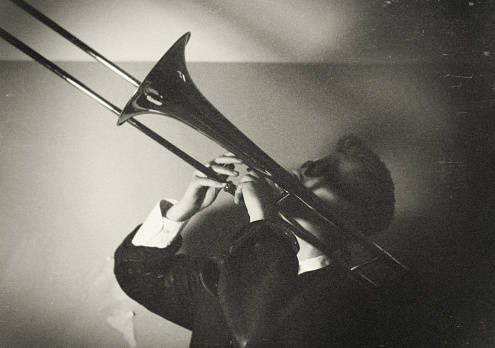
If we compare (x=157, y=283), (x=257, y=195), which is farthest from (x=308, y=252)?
(x=157, y=283)

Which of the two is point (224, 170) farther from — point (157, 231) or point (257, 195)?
point (157, 231)

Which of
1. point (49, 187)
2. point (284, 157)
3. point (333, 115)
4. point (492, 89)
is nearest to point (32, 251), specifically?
point (49, 187)

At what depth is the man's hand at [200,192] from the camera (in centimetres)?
103

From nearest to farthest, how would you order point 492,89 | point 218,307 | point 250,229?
1. point 250,229
2. point 218,307
3. point 492,89

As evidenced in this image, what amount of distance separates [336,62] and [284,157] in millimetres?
326

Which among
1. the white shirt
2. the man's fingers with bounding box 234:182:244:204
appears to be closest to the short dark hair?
the man's fingers with bounding box 234:182:244:204

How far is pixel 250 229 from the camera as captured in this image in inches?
33.2

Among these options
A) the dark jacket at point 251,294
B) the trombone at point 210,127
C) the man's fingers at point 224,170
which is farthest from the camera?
the man's fingers at point 224,170

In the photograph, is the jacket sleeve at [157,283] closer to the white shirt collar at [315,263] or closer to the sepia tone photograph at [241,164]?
the sepia tone photograph at [241,164]

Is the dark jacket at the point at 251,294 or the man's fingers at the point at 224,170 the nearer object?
the dark jacket at the point at 251,294

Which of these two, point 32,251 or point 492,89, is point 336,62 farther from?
point 32,251

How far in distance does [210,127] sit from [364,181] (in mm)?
468

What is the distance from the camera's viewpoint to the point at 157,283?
1.01 metres

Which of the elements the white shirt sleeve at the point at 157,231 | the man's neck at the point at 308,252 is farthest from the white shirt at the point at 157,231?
the man's neck at the point at 308,252
